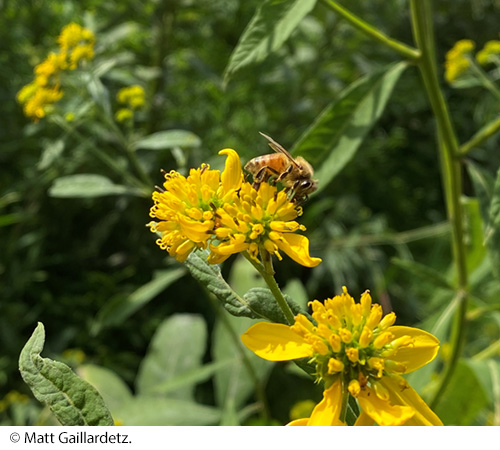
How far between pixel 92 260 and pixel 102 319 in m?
0.88

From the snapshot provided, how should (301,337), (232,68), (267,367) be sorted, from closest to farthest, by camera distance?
1. (301,337)
2. (232,68)
3. (267,367)

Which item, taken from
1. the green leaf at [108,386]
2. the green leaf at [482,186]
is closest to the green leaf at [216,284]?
the green leaf at [482,186]

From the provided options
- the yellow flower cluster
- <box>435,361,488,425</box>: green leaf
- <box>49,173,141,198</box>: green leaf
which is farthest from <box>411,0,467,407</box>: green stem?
<box>49,173,141,198</box>: green leaf

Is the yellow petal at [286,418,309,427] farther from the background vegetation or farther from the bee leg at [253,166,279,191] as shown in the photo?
the background vegetation

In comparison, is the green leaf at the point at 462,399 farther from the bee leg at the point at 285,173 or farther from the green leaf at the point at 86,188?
the green leaf at the point at 86,188

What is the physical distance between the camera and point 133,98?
191 centimetres

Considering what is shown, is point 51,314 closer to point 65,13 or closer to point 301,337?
point 65,13

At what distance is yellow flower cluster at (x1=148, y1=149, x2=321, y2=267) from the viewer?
2.57ft

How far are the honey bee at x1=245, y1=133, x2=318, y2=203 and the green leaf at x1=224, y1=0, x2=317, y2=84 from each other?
0.82 ft

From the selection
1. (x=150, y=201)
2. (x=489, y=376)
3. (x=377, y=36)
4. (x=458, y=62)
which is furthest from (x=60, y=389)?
(x=458, y=62)

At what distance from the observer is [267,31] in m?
1.16

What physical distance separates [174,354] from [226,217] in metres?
1.42

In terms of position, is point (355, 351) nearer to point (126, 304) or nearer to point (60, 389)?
point (60, 389)
